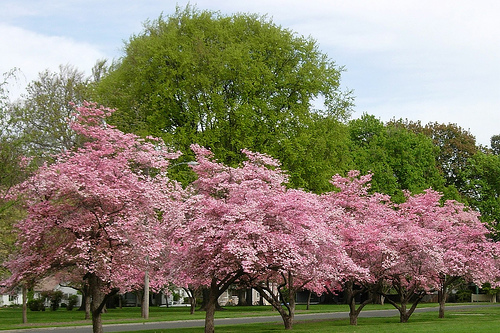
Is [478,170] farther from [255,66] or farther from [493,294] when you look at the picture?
[255,66]

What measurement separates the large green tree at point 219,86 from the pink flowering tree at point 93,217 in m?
13.2

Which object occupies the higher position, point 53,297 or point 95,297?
point 95,297

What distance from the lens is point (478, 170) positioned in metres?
58.7

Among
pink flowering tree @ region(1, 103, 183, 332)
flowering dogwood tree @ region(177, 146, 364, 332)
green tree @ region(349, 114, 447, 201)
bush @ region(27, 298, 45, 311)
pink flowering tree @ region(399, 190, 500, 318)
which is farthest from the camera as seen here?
bush @ region(27, 298, 45, 311)

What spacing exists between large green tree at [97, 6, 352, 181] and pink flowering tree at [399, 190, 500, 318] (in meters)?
8.15

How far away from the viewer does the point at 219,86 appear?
35.5 meters

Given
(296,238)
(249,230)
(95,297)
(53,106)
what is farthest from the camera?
(53,106)

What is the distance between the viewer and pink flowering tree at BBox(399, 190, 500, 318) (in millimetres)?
32594

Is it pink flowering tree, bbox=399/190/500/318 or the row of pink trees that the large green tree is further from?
the row of pink trees

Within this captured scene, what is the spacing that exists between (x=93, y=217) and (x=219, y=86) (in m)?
17.4

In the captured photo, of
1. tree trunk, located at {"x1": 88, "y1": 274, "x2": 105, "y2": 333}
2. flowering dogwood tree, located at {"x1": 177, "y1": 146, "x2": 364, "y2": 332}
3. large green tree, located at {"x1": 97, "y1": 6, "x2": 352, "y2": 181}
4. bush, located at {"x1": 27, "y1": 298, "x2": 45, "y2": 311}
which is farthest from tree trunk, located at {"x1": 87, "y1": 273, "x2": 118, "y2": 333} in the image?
bush, located at {"x1": 27, "y1": 298, "x2": 45, "y2": 311}

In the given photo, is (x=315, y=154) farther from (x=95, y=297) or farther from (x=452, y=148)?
(x=452, y=148)

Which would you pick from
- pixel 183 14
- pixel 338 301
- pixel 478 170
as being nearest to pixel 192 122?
pixel 183 14

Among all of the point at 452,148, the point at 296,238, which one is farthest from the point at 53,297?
the point at 296,238
